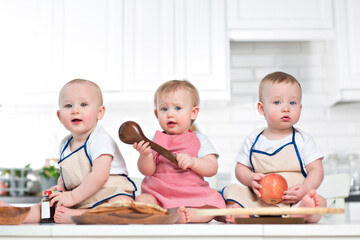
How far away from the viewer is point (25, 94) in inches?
103

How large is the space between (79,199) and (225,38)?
1523mm

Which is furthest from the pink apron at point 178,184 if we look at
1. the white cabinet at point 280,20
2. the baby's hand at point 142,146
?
the white cabinet at point 280,20

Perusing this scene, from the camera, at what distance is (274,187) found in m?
1.21

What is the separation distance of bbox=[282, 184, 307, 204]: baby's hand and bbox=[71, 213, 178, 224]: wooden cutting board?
47cm

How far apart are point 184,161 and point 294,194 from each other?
29cm

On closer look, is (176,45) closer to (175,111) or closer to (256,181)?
(175,111)

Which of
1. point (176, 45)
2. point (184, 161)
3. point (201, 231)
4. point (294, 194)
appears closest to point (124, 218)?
point (201, 231)

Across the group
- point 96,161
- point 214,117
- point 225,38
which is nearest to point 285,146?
point 96,161

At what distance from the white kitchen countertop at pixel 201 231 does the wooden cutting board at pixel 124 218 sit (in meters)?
0.05

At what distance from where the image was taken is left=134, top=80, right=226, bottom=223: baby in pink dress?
1.37 meters

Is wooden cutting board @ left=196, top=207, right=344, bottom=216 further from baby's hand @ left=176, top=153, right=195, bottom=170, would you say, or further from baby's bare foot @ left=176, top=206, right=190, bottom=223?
baby's hand @ left=176, top=153, right=195, bottom=170

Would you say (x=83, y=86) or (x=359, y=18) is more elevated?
(x=359, y=18)

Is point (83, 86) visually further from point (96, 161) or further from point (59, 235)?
point (59, 235)

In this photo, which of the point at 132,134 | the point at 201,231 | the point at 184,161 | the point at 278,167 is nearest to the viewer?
the point at 201,231
